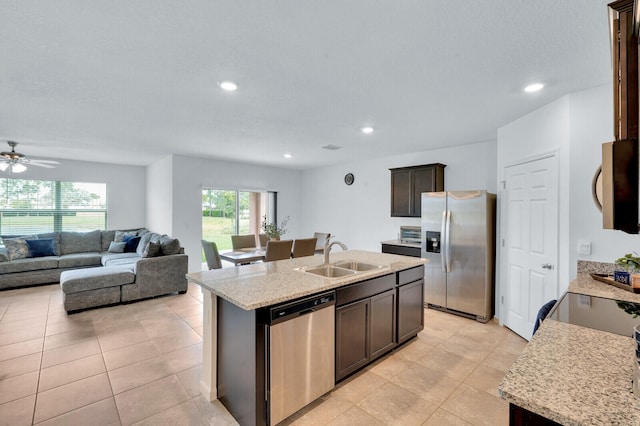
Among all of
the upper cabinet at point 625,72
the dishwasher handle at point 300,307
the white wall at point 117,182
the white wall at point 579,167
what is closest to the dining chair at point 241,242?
the dishwasher handle at point 300,307

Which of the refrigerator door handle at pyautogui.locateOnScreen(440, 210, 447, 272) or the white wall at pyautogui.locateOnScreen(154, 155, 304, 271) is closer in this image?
the refrigerator door handle at pyautogui.locateOnScreen(440, 210, 447, 272)

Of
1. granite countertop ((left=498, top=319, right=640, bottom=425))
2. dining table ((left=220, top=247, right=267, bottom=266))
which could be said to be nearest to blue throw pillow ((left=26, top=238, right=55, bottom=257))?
dining table ((left=220, top=247, right=267, bottom=266))

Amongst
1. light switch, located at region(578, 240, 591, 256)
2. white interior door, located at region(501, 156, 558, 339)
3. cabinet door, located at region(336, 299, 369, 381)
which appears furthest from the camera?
white interior door, located at region(501, 156, 558, 339)

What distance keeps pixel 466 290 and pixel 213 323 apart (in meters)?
3.27

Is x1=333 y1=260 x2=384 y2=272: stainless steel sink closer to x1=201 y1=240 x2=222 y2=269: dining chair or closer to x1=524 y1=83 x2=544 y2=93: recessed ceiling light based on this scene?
x1=201 y1=240 x2=222 y2=269: dining chair

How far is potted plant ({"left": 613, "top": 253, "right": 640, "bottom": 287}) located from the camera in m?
1.93

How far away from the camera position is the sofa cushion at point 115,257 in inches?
219

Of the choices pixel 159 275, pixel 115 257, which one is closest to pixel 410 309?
pixel 159 275

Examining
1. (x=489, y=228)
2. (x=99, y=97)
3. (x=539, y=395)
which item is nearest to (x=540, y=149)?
(x=489, y=228)

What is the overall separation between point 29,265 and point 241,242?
12.5 feet

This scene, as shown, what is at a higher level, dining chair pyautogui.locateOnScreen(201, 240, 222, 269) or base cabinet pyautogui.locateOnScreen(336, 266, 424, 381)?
dining chair pyautogui.locateOnScreen(201, 240, 222, 269)

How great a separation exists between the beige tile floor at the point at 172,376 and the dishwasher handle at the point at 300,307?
2.42ft

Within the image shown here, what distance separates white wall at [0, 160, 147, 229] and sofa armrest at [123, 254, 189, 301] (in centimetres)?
328

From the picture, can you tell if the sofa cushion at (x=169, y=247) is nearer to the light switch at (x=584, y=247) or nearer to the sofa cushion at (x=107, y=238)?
the sofa cushion at (x=107, y=238)
